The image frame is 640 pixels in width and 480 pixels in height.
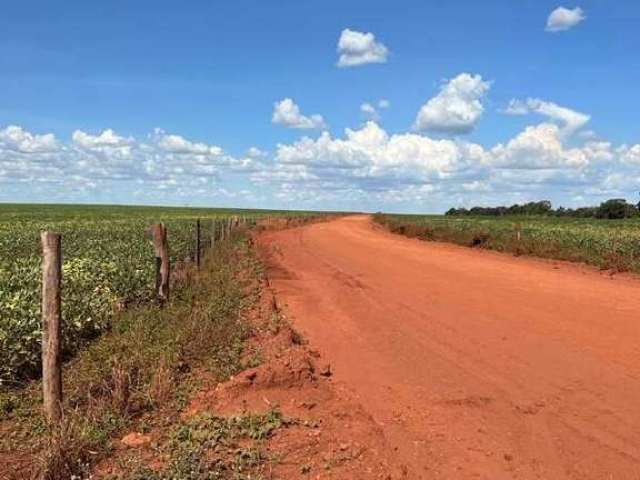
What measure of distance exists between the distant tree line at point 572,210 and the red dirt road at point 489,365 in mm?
77974

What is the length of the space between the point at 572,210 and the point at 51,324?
103245 millimetres

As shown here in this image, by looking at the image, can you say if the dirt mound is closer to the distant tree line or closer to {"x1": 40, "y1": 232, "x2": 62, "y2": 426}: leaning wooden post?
{"x1": 40, "y1": 232, "x2": 62, "y2": 426}: leaning wooden post

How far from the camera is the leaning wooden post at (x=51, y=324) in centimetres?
647

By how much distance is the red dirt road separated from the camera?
578 centimetres

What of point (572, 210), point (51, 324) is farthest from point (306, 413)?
point (572, 210)

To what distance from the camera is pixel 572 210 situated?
102 m

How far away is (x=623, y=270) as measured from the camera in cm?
1988

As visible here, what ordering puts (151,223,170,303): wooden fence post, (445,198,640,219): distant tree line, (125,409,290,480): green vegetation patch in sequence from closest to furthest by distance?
(125,409,290,480): green vegetation patch < (151,223,170,303): wooden fence post < (445,198,640,219): distant tree line

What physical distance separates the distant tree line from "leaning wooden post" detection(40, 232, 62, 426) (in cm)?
9214

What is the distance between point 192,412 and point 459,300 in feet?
26.7

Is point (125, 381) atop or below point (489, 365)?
atop

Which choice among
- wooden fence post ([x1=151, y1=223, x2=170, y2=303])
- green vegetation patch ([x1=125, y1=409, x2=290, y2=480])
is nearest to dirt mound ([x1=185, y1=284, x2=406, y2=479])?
green vegetation patch ([x1=125, y1=409, x2=290, y2=480])

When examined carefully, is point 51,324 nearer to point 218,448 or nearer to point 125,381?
point 125,381

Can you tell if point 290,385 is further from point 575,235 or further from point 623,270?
point 575,235
